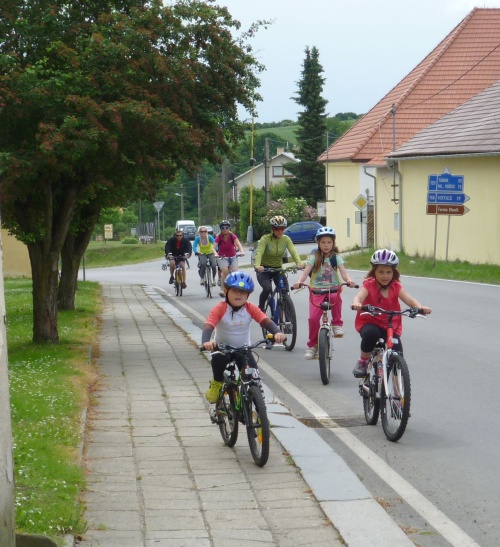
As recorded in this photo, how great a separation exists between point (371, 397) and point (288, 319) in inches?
220

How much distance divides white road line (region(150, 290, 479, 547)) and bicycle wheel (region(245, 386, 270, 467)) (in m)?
0.77

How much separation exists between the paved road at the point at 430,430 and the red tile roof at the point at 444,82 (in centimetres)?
3996

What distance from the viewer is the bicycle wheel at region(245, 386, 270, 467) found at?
7359 millimetres

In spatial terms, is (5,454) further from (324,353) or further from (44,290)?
(44,290)

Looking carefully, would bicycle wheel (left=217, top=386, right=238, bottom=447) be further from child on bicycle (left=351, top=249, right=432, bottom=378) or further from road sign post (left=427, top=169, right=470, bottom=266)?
road sign post (left=427, top=169, right=470, bottom=266)

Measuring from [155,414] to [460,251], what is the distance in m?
29.4

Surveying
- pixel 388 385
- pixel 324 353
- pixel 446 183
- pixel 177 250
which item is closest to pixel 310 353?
pixel 324 353

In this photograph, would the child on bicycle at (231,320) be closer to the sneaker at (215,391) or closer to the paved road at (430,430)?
the sneaker at (215,391)

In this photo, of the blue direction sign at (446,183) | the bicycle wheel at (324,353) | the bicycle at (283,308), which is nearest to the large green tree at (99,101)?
the bicycle at (283,308)

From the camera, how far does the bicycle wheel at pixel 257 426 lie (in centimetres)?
736

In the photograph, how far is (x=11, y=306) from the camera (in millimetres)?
24062

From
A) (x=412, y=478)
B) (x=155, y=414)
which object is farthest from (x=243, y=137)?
(x=412, y=478)

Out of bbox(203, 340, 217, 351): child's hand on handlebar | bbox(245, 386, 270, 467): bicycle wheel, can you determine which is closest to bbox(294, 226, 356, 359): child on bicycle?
bbox(203, 340, 217, 351): child's hand on handlebar

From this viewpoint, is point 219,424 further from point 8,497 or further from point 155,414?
point 8,497
